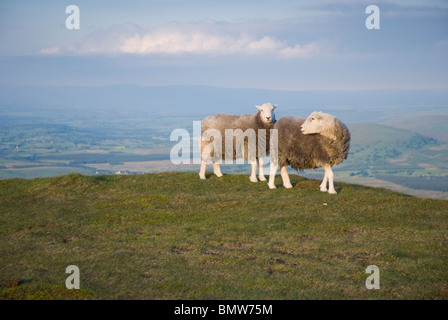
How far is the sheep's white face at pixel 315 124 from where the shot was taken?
686 inches

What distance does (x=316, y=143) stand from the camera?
57.8ft

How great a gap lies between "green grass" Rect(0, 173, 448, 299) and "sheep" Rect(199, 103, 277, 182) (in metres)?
1.41

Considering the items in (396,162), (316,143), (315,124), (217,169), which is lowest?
(396,162)

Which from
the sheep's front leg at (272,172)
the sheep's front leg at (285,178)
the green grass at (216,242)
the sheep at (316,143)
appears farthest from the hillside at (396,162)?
the green grass at (216,242)

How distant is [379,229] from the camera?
13023 mm

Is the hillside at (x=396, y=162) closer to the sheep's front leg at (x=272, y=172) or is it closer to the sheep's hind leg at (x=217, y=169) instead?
the sheep's hind leg at (x=217, y=169)

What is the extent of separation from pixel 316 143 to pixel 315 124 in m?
0.71

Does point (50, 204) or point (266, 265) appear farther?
point (50, 204)

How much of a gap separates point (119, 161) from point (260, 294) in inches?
3021

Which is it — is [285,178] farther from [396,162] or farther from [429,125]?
[429,125]

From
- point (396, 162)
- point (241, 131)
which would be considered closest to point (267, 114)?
point (241, 131)

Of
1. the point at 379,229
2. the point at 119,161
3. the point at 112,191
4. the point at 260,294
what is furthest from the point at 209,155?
the point at 119,161

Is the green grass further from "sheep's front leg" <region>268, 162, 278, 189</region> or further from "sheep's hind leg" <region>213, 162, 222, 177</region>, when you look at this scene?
"sheep's hind leg" <region>213, 162, 222, 177</region>
